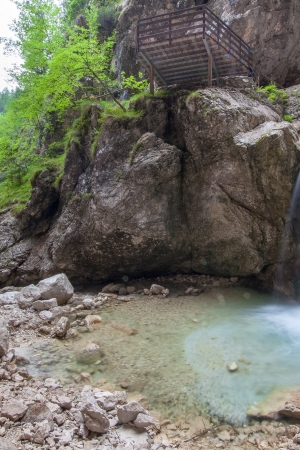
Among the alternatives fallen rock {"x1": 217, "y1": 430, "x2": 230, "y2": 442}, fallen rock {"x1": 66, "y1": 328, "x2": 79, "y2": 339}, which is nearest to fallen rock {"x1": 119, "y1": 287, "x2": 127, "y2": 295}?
fallen rock {"x1": 66, "y1": 328, "x2": 79, "y2": 339}

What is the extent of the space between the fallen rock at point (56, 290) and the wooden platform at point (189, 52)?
10.2 meters

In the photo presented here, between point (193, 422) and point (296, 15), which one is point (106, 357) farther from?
point (296, 15)

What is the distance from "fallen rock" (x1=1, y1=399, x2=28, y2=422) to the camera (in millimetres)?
4754

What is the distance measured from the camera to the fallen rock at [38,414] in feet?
15.6

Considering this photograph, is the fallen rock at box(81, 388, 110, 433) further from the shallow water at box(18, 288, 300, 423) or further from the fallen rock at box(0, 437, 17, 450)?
the shallow water at box(18, 288, 300, 423)

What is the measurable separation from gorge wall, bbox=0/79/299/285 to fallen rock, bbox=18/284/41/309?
2823mm

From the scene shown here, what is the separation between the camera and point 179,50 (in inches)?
528

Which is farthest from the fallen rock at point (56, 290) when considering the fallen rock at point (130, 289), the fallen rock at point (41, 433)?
the fallen rock at point (41, 433)

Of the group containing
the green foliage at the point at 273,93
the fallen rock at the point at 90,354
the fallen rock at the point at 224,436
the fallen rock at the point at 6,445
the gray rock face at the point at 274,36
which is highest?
the gray rock face at the point at 274,36

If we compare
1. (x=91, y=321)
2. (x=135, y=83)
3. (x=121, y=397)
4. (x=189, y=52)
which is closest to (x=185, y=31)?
(x=189, y=52)

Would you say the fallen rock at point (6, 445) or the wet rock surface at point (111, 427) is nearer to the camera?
the fallen rock at point (6, 445)

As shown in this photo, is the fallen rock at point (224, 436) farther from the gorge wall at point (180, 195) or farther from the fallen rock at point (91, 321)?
the gorge wall at point (180, 195)

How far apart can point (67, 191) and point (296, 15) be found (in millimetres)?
16019

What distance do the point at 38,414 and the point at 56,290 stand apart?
7077mm
